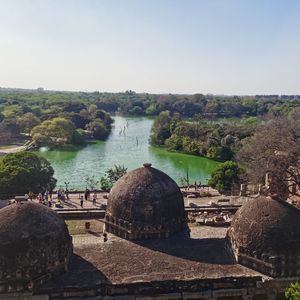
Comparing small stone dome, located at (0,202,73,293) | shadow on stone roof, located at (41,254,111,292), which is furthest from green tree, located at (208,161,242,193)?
small stone dome, located at (0,202,73,293)

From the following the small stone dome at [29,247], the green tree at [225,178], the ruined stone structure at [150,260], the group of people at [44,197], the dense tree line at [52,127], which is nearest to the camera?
the small stone dome at [29,247]

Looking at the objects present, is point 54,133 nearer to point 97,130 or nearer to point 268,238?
point 97,130

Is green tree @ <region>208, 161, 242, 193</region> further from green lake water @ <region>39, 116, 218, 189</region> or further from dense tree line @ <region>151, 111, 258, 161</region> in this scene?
dense tree line @ <region>151, 111, 258, 161</region>

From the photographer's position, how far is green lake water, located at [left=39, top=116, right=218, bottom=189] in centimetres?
4175

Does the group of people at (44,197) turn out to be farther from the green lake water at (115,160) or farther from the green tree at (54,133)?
the green tree at (54,133)

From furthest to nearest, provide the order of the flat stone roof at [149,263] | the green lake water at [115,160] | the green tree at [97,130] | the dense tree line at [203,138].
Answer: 1. the green tree at [97,130]
2. the dense tree line at [203,138]
3. the green lake water at [115,160]
4. the flat stone roof at [149,263]

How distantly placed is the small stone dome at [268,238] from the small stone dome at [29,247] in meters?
5.66

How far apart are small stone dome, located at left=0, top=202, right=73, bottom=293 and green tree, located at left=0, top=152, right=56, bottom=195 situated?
13.7m

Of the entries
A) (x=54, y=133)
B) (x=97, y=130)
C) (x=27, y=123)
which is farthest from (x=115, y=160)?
(x=27, y=123)

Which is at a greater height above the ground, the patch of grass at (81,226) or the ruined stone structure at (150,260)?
the ruined stone structure at (150,260)

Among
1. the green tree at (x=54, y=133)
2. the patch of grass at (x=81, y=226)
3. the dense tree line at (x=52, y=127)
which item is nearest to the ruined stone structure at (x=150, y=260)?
the patch of grass at (x=81, y=226)

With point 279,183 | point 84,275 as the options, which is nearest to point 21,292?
point 84,275

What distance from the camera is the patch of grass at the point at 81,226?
66.6 feet

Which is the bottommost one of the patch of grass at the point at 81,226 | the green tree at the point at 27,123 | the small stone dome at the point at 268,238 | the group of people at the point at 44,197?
the patch of grass at the point at 81,226
